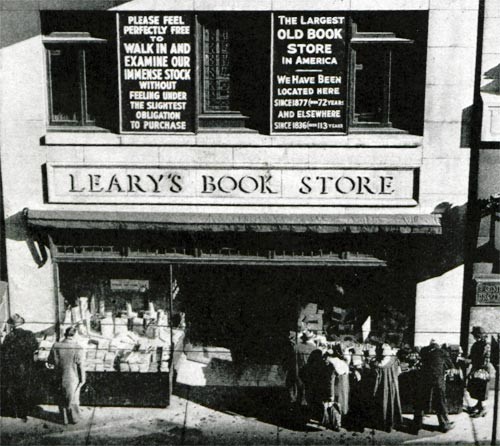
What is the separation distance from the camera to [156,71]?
1464 centimetres

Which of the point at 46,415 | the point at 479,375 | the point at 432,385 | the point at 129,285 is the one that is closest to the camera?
the point at 432,385

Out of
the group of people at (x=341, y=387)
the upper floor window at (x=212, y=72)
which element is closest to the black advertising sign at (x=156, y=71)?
the upper floor window at (x=212, y=72)

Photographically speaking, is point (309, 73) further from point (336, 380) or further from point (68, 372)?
point (68, 372)

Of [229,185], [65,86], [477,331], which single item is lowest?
[477,331]

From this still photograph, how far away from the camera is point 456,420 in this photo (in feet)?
47.3

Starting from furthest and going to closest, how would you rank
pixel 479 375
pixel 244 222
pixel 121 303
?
pixel 121 303
pixel 244 222
pixel 479 375

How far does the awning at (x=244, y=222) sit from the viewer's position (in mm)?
14562

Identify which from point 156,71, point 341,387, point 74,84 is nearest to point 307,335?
point 341,387

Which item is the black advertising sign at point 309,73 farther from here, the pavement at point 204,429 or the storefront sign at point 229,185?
the pavement at point 204,429

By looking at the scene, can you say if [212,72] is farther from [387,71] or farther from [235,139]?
[387,71]

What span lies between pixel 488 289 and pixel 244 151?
16.9 feet

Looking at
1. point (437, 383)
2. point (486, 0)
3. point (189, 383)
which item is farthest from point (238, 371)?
point (486, 0)

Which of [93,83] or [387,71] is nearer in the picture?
[387,71]

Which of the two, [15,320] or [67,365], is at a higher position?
[15,320]
